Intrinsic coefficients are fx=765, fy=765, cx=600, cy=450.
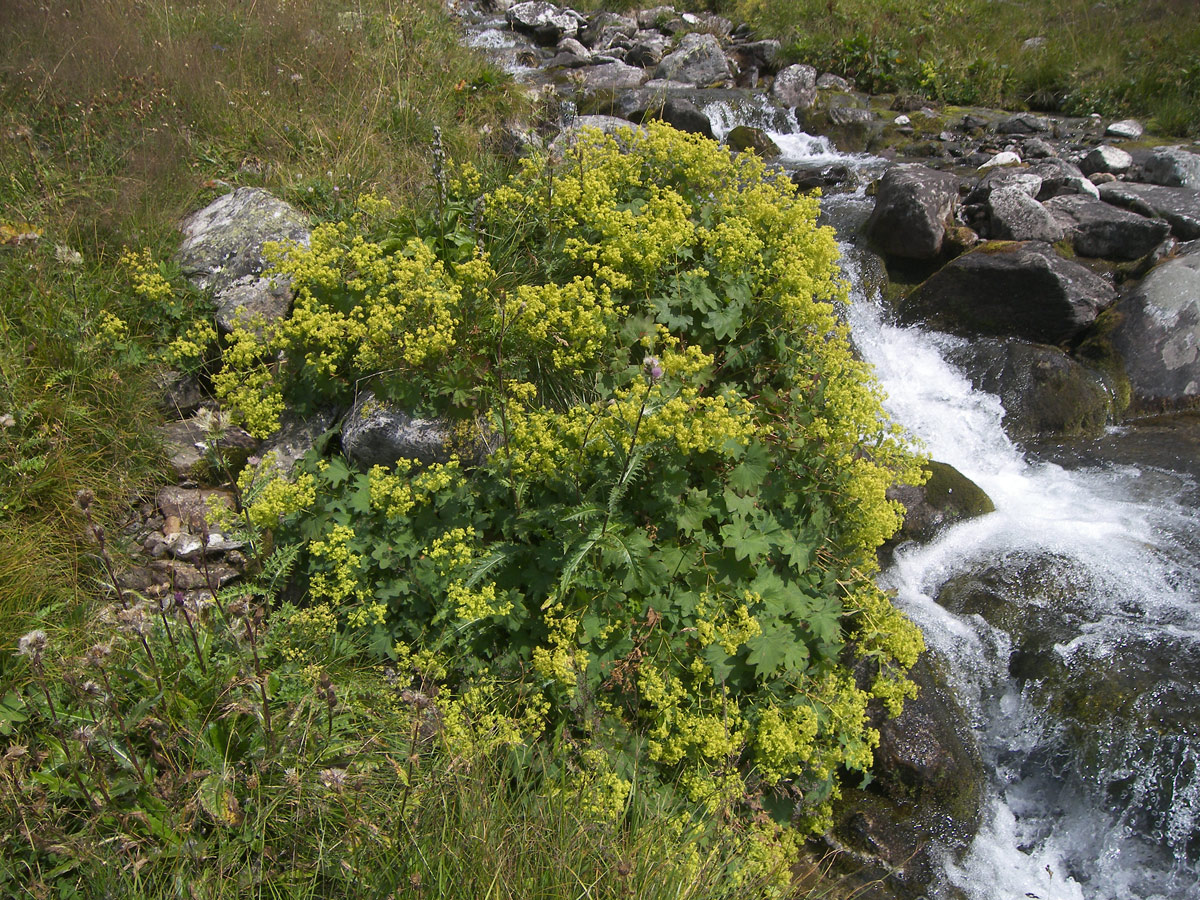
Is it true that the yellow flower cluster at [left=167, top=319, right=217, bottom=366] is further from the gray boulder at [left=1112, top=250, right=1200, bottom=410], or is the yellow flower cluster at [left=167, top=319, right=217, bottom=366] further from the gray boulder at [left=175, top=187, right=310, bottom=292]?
the gray boulder at [left=1112, top=250, right=1200, bottom=410]

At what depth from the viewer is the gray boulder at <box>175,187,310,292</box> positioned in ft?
16.6

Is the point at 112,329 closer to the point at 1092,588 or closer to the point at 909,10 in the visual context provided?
the point at 1092,588

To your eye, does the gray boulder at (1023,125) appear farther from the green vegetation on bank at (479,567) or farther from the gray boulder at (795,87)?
the green vegetation on bank at (479,567)

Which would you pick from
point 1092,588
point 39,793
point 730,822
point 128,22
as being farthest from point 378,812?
point 128,22

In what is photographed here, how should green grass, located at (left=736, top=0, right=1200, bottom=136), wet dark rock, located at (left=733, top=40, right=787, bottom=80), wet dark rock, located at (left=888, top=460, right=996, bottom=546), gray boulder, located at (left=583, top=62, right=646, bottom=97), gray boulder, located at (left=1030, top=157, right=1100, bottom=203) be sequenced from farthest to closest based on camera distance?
wet dark rock, located at (left=733, top=40, right=787, bottom=80) → gray boulder, located at (left=583, top=62, right=646, bottom=97) → green grass, located at (left=736, top=0, right=1200, bottom=136) → gray boulder, located at (left=1030, top=157, right=1100, bottom=203) → wet dark rock, located at (left=888, top=460, right=996, bottom=546)

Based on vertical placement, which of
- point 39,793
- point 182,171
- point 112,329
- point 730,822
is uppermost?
point 182,171

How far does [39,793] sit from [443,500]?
181 centimetres

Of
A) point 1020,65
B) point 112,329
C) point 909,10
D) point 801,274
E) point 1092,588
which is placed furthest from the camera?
point 909,10

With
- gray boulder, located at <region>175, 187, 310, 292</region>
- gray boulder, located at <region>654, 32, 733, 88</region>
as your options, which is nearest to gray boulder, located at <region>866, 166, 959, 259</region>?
gray boulder, located at <region>175, 187, 310, 292</region>


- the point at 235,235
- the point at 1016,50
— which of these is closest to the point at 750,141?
the point at 1016,50

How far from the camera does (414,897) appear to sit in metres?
2.44

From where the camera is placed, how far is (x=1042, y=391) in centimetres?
702

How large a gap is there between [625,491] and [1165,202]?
8.62 meters

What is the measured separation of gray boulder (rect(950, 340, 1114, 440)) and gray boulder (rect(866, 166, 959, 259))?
1.45 meters
